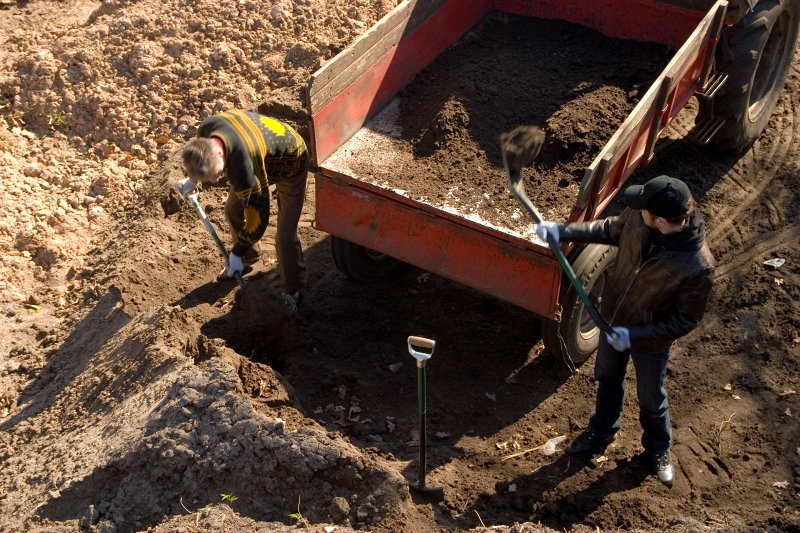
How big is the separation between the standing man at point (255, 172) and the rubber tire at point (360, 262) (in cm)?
27

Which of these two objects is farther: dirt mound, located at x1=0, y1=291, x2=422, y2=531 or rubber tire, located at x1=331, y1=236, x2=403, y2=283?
rubber tire, located at x1=331, y1=236, x2=403, y2=283

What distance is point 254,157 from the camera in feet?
17.9

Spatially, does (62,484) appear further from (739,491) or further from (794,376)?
(794,376)

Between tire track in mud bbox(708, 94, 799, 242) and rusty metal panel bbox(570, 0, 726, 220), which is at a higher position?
rusty metal panel bbox(570, 0, 726, 220)

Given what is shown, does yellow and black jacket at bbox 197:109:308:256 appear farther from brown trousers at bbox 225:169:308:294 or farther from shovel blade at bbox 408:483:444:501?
shovel blade at bbox 408:483:444:501

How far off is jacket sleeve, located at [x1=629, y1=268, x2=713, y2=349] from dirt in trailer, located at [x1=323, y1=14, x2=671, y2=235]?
0.99 metres

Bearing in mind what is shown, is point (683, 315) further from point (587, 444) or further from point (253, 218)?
point (253, 218)

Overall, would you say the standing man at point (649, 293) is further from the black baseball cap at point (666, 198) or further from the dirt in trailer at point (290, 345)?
the dirt in trailer at point (290, 345)

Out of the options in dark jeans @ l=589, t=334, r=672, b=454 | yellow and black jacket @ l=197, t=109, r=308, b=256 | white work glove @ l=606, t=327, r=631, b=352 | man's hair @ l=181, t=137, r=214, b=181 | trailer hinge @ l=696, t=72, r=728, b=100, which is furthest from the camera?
trailer hinge @ l=696, t=72, r=728, b=100

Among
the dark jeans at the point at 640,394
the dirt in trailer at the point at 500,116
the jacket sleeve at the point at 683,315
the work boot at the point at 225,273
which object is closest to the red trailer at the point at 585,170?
the dirt in trailer at the point at 500,116

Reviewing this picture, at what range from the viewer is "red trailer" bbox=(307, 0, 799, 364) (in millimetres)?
5160

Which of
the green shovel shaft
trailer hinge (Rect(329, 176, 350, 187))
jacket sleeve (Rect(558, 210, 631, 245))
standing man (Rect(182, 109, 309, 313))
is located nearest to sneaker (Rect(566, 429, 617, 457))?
the green shovel shaft

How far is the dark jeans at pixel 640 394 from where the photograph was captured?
4859 mm

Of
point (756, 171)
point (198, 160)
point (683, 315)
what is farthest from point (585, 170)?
point (756, 171)
